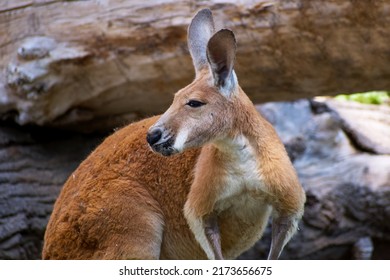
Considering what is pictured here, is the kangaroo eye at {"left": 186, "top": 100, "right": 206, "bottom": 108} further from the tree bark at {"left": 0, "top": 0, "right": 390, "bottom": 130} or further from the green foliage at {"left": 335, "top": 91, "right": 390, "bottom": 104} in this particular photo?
the green foliage at {"left": 335, "top": 91, "right": 390, "bottom": 104}

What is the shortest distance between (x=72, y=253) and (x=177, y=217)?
25.9 inches

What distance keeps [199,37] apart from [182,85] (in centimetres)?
144

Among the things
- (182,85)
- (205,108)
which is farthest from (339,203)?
(205,108)

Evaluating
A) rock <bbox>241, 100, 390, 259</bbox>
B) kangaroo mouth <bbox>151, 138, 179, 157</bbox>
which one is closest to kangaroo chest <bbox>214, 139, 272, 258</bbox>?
kangaroo mouth <bbox>151, 138, 179, 157</bbox>

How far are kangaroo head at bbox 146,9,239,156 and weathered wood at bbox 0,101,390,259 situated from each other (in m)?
2.38

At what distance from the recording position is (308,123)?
697cm

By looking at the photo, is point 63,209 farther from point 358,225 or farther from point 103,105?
point 358,225

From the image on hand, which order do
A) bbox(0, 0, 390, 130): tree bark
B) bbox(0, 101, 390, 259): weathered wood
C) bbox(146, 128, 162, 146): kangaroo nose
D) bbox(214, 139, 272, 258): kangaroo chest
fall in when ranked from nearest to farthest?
bbox(146, 128, 162, 146): kangaroo nose < bbox(214, 139, 272, 258): kangaroo chest < bbox(0, 0, 390, 130): tree bark < bbox(0, 101, 390, 259): weathered wood

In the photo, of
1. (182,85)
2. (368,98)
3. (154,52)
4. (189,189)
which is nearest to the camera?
(189,189)

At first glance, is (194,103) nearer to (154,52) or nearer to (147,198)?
(147,198)

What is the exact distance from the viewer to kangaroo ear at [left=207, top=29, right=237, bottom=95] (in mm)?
4202

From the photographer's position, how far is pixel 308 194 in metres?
6.55

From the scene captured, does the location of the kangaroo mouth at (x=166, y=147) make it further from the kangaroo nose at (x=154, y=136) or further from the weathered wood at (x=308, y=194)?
the weathered wood at (x=308, y=194)
